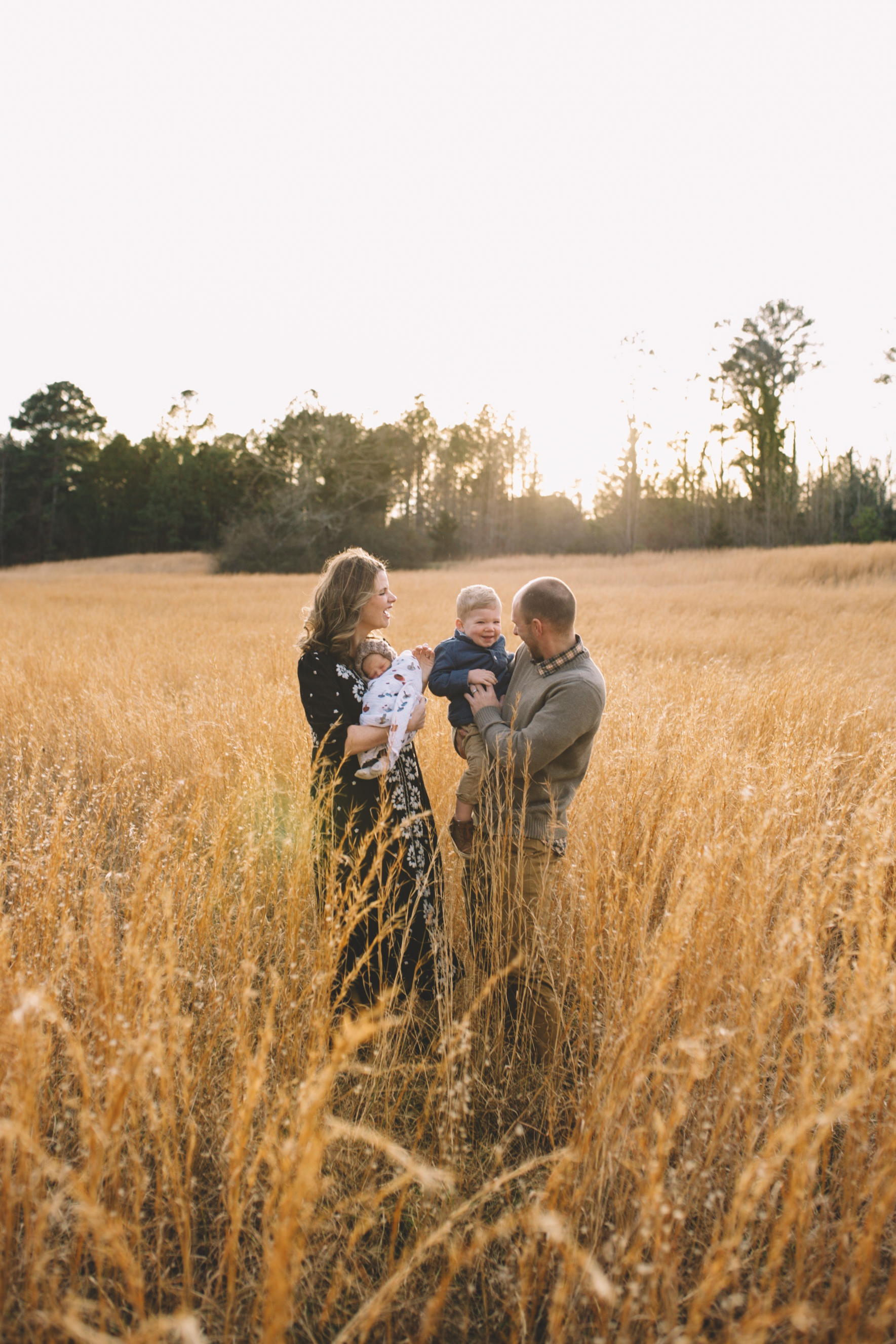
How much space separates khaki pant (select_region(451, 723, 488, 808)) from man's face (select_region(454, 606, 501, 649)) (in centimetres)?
32

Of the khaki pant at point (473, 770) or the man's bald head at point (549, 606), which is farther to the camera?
the khaki pant at point (473, 770)

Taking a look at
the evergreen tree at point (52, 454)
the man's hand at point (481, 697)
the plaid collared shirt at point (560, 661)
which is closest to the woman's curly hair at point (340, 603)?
the man's hand at point (481, 697)

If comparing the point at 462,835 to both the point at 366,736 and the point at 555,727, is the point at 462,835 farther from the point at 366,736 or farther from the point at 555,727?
the point at 555,727

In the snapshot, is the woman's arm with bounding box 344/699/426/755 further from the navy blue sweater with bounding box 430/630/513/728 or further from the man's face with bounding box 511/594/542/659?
the man's face with bounding box 511/594/542/659

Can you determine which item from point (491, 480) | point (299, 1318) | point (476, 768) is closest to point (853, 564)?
point (476, 768)

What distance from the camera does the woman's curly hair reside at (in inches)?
97.6

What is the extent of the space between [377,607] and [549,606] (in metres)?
0.66

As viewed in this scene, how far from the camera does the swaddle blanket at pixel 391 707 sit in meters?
2.35

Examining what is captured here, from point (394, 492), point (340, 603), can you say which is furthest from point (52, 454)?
point (340, 603)

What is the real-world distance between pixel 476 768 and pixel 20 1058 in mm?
1528

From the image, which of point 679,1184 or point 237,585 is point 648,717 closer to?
point 679,1184

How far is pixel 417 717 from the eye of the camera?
2.44m

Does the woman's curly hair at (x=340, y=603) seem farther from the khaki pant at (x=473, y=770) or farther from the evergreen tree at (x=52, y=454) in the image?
the evergreen tree at (x=52, y=454)

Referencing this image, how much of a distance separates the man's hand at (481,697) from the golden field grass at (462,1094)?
0.59 m
